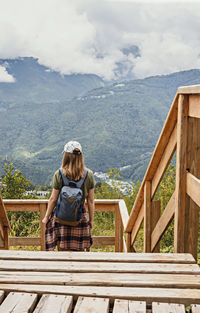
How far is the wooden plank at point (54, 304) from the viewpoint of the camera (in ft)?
3.66

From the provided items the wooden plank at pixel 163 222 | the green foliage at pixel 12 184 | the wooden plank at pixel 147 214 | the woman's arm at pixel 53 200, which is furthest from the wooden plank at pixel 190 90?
the green foliage at pixel 12 184

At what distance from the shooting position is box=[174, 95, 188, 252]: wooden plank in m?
1.51

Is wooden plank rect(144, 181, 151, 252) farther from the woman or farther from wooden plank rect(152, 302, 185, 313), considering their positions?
wooden plank rect(152, 302, 185, 313)

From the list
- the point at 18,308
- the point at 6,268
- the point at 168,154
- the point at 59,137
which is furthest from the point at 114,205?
the point at 59,137

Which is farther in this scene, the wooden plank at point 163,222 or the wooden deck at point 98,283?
the wooden plank at point 163,222

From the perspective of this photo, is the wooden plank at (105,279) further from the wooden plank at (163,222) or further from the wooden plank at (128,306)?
the wooden plank at (163,222)

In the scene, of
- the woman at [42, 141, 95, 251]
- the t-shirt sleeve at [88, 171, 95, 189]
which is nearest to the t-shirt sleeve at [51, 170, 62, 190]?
the woman at [42, 141, 95, 251]

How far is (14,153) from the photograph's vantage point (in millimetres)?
139750

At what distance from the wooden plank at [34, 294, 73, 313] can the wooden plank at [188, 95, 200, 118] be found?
85 cm

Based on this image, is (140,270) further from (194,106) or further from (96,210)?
(96,210)

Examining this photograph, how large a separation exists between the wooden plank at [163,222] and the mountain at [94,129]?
99.5 m

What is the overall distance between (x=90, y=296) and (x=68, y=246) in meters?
1.26

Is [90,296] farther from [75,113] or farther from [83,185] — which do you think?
[75,113]

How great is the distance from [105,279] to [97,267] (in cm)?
14
